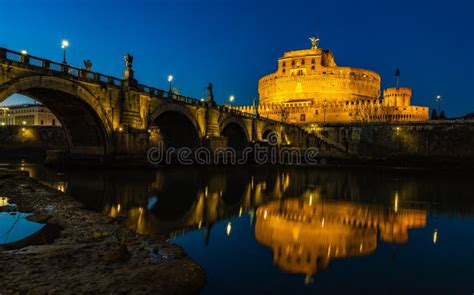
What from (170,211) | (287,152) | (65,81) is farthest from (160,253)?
(287,152)

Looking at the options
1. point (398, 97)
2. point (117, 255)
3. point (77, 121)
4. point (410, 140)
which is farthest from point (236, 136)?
point (117, 255)

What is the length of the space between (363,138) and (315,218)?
5823 cm

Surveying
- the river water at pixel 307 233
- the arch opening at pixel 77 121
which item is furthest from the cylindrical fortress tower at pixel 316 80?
the river water at pixel 307 233

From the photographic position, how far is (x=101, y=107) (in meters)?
31.0

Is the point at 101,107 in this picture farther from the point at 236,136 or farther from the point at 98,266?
the point at 236,136

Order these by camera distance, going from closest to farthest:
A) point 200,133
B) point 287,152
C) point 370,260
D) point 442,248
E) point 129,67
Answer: point 370,260, point 442,248, point 129,67, point 200,133, point 287,152

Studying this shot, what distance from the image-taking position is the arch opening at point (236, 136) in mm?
59275

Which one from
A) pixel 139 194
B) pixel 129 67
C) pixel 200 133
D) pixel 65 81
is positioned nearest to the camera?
pixel 139 194

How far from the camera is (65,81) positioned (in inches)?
1076

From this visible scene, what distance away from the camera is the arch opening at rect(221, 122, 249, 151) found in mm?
59275

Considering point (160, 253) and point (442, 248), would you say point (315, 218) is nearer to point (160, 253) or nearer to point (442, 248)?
point (442, 248)

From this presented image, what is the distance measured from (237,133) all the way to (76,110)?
110 ft

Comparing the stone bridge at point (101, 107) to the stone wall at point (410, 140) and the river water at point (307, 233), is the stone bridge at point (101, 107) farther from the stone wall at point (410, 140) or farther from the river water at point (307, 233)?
the stone wall at point (410, 140)

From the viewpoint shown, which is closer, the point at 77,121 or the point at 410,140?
the point at 77,121
